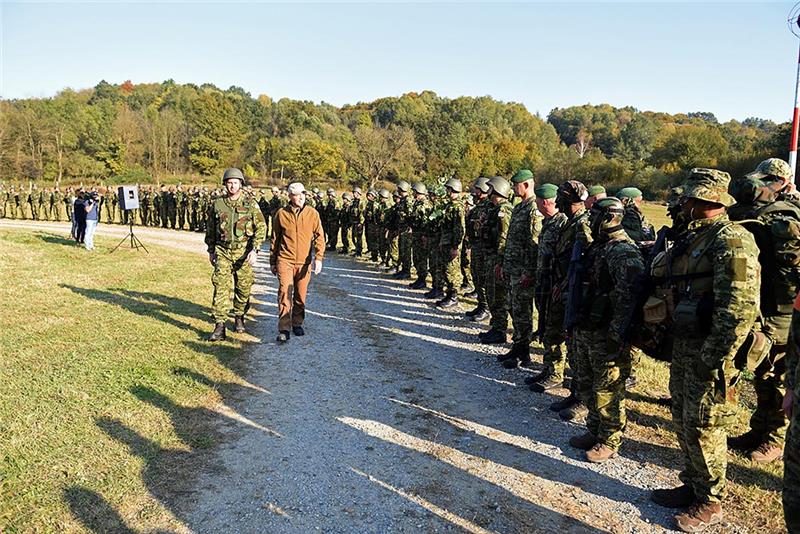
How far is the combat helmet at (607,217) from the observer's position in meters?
4.37

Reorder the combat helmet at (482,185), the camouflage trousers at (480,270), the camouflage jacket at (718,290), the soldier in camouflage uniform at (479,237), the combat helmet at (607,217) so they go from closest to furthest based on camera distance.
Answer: the camouflage jacket at (718,290), the combat helmet at (607,217), the soldier in camouflage uniform at (479,237), the camouflage trousers at (480,270), the combat helmet at (482,185)

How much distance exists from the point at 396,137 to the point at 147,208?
38046 mm

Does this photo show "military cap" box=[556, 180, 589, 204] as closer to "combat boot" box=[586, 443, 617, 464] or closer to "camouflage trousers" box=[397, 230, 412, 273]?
"combat boot" box=[586, 443, 617, 464]

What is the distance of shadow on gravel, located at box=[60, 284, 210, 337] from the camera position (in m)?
8.45

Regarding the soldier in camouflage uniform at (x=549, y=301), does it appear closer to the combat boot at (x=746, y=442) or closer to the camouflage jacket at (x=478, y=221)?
the combat boot at (x=746, y=442)

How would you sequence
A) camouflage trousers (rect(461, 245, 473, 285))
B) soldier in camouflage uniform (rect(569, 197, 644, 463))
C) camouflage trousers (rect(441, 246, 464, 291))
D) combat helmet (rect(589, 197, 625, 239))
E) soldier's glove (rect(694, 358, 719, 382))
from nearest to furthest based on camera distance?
1. soldier's glove (rect(694, 358, 719, 382))
2. soldier in camouflage uniform (rect(569, 197, 644, 463))
3. combat helmet (rect(589, 197, 625, 239))
4. camouflage trousers (rect(441, 246, 464, 291))
5. camouflage trousers (rect(461, 245, 473, 285))

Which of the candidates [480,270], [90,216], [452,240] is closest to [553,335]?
[480,270]

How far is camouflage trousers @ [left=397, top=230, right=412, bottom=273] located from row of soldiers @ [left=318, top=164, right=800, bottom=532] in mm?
6237

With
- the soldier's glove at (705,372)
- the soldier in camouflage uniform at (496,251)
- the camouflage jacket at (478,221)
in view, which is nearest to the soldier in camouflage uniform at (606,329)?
the soldier's glove at (705,372)

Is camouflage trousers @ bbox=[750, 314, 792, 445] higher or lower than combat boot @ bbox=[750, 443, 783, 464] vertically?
higher

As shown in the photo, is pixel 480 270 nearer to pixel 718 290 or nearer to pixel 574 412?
pixel 574 412

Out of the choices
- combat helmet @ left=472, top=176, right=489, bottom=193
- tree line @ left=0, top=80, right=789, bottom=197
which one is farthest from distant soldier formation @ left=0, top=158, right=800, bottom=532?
tree line @ left=0, top=80, right=789, bottom=197

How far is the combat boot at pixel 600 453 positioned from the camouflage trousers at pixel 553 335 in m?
1.59

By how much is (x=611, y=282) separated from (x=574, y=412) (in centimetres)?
158
